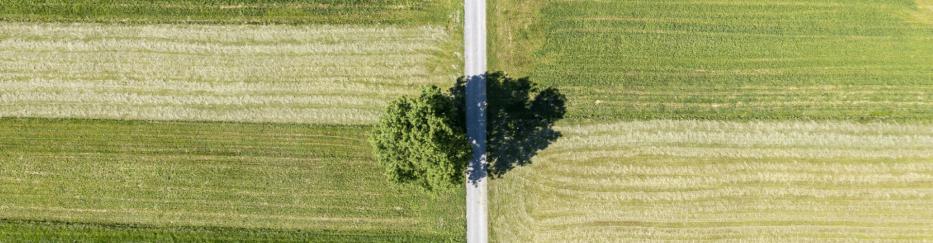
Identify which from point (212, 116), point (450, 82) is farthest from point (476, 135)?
point (212, 116)

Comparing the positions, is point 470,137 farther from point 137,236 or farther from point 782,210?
point 137,236

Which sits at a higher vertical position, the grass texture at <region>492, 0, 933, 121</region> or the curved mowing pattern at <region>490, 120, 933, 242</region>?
the grass texture at <region>492, 0, 933, 121</region>

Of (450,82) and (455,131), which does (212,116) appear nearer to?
(450,82)

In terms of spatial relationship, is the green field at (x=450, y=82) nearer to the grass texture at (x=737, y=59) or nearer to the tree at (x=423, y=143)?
the grass texture at (x=737, y=59)

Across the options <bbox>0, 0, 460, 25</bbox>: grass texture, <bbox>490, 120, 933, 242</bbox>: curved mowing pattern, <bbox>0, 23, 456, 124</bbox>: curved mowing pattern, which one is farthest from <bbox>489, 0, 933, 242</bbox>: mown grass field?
<bbox>0, 23, 456, 124</bbox>: curved mowing pattern

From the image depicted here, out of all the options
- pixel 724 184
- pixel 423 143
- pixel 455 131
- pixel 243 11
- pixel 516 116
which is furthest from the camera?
pixel 243 11

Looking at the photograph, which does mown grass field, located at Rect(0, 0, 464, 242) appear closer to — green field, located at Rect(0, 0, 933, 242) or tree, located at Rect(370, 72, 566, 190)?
green field, located at Rect(0, 0, 933, 242)
